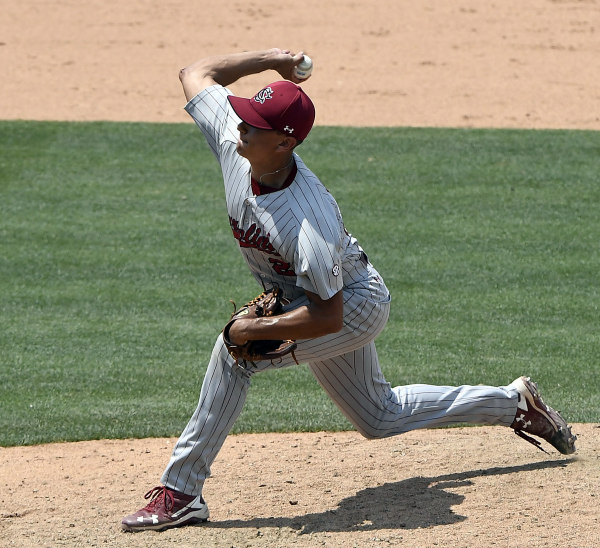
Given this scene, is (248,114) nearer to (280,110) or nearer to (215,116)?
(280,110)

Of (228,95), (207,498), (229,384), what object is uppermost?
(228,95)

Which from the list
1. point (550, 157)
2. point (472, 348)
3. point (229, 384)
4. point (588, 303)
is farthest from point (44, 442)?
point (550, 157)

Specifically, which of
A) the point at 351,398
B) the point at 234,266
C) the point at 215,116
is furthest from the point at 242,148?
the point at 234,266

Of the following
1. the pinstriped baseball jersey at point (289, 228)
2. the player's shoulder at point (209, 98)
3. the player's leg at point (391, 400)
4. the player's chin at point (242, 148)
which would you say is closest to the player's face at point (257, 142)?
the player's chin at point (242, 148)

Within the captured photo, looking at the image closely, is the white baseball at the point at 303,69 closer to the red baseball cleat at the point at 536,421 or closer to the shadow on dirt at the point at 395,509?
the red baseball cleat at the point at 536,421

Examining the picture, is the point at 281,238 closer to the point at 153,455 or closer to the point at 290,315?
the point at 290,315

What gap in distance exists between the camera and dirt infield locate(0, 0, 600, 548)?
3678mm

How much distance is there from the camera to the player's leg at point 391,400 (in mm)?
3934

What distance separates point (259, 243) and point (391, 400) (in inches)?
36.6

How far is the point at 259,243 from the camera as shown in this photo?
3.51 m

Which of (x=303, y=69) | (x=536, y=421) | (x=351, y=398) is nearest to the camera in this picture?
(x=351, y=398)

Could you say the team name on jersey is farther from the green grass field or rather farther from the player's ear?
the green grass field

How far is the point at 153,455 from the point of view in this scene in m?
4.78

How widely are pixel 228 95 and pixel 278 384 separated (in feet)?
7.82
